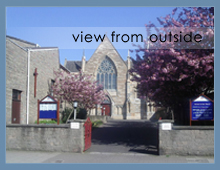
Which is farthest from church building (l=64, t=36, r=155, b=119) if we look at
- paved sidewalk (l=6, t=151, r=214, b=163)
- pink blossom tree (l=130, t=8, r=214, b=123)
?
paved sidewalk (l=6, t=151, r=214, b=163)

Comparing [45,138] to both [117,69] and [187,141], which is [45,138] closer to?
[187,141]

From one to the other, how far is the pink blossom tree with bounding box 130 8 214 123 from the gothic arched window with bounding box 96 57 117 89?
124ft

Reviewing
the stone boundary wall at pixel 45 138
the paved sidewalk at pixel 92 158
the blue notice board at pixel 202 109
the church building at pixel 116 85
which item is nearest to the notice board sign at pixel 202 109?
the blue notice board at pixel 202 109

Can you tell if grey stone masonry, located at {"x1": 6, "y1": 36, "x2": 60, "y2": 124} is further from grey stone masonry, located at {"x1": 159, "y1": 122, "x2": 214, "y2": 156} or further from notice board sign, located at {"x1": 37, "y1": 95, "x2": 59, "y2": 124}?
grey stone masonry, located at {"x1": 159, "y1": 122, "x2": 214, "y2": 156}

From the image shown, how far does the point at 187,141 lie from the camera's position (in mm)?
11680

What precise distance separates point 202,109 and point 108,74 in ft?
136

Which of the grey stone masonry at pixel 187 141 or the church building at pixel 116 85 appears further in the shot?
the church building at pixel 116 85

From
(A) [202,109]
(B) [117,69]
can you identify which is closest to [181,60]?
(A) [202,109]

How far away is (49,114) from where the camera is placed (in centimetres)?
1292

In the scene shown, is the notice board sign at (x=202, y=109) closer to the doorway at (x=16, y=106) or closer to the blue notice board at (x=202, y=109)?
the blue notice board at (x=202, y=109)

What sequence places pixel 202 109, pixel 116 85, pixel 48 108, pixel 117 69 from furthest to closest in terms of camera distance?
1. pixel 116 85
2. pixel 117 69
3. pixel 48 108
4. pixel 202 109

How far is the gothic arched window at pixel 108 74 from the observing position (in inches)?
2082

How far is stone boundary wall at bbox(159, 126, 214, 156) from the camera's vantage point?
37.9 ft

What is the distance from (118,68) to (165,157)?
41.5 metres
